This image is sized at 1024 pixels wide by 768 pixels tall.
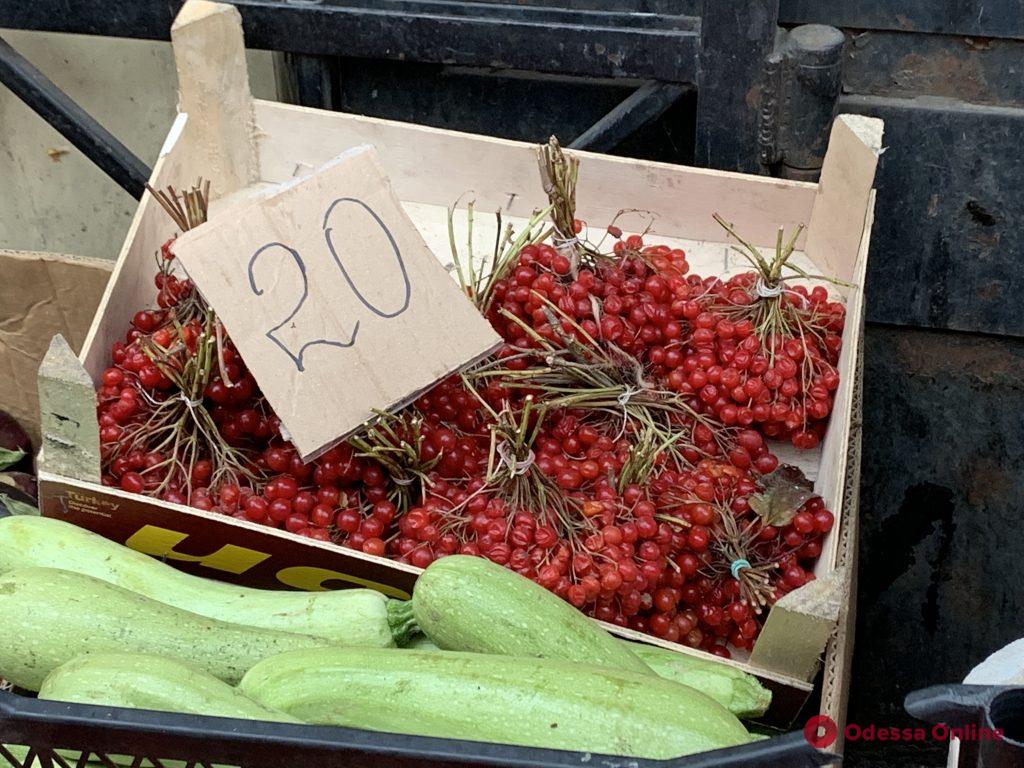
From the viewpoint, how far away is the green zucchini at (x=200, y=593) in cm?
142

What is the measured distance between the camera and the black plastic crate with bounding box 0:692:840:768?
34.5 inches

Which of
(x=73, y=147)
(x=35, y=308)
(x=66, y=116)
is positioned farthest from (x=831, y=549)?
(x=73, y=147)

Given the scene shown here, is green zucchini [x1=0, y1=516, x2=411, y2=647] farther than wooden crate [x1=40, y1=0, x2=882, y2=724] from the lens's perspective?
No

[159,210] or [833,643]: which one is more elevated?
[159,210]

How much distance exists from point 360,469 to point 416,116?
3.77 ft

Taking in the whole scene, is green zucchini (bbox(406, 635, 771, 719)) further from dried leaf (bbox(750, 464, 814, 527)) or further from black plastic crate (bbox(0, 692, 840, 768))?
black plastic crate (bbox(0, 692, 840, 768))

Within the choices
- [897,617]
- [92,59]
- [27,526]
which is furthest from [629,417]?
[92,59]

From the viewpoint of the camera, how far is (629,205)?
2.13 m

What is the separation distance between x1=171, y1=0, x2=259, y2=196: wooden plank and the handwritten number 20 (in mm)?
687

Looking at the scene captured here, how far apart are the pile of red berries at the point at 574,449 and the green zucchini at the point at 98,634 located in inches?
9.9

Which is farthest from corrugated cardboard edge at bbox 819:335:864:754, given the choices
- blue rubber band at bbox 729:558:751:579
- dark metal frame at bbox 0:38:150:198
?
dark metal frame at bbox 0:38:150:198

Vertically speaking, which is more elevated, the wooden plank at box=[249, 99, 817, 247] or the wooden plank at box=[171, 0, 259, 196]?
the wooden plank at box=[171, 0, 259, 196]

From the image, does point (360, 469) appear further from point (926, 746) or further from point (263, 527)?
point (926, 746)

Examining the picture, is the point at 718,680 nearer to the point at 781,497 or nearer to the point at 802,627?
the point at 802,627
